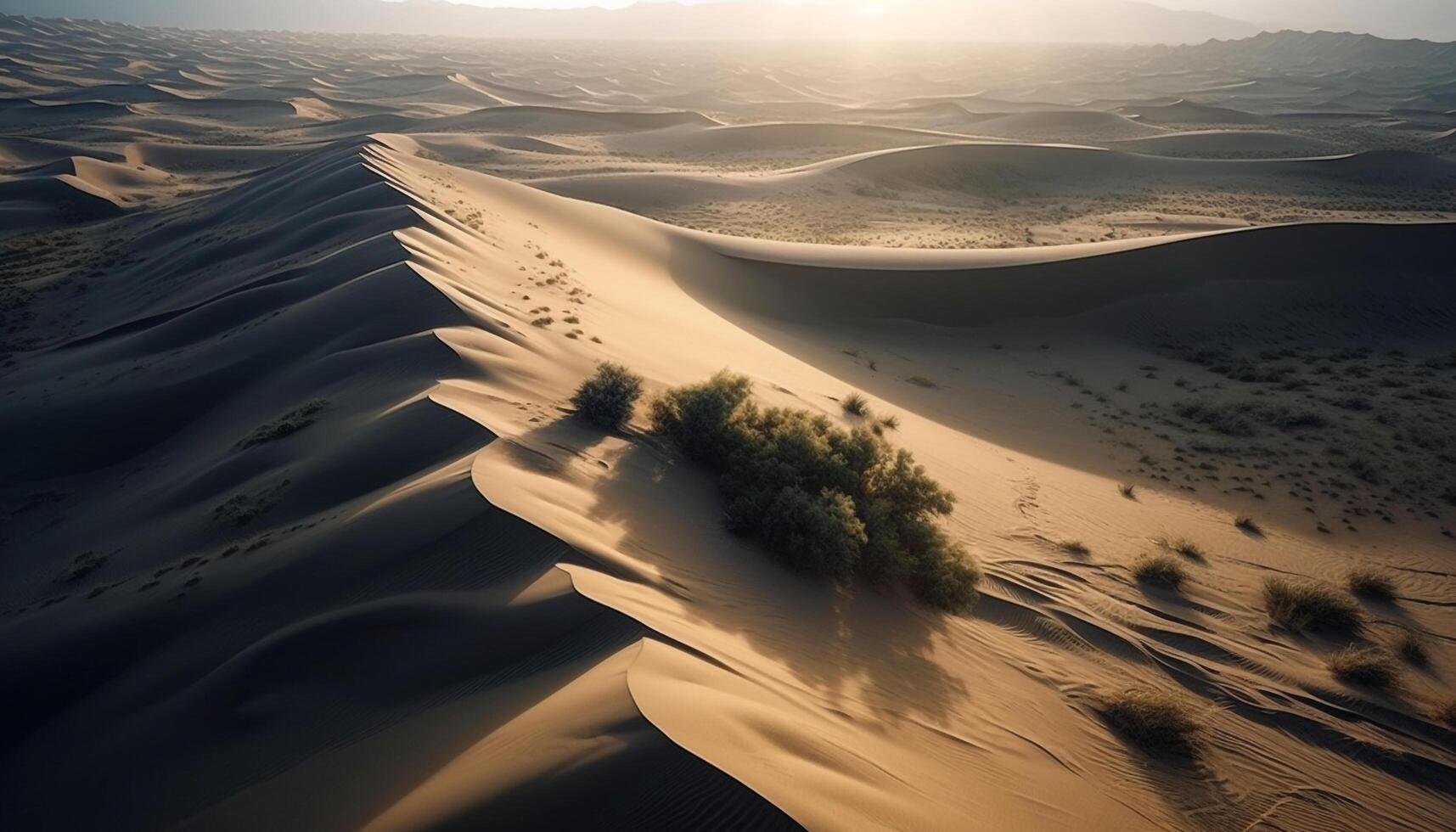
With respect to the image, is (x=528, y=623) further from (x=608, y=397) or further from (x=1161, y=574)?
(x=1161, y=574)

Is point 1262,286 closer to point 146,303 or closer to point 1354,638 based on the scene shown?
point 1354,638

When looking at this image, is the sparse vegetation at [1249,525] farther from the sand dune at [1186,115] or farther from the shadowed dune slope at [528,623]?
the sand dune at [1186,115]

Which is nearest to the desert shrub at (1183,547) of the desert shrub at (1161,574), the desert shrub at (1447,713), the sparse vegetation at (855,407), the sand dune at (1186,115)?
the desert shrub at (1161,574)

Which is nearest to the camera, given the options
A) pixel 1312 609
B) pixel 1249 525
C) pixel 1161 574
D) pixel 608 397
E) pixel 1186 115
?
pixel 1312 609

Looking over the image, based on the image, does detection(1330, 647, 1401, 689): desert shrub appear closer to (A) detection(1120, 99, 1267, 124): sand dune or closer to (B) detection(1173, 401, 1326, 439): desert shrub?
(B) detection(1173, 401, 1326, 439): desert shrub

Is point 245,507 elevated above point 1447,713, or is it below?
above

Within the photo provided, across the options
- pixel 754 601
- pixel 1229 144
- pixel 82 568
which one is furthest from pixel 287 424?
pixel 1229 144
